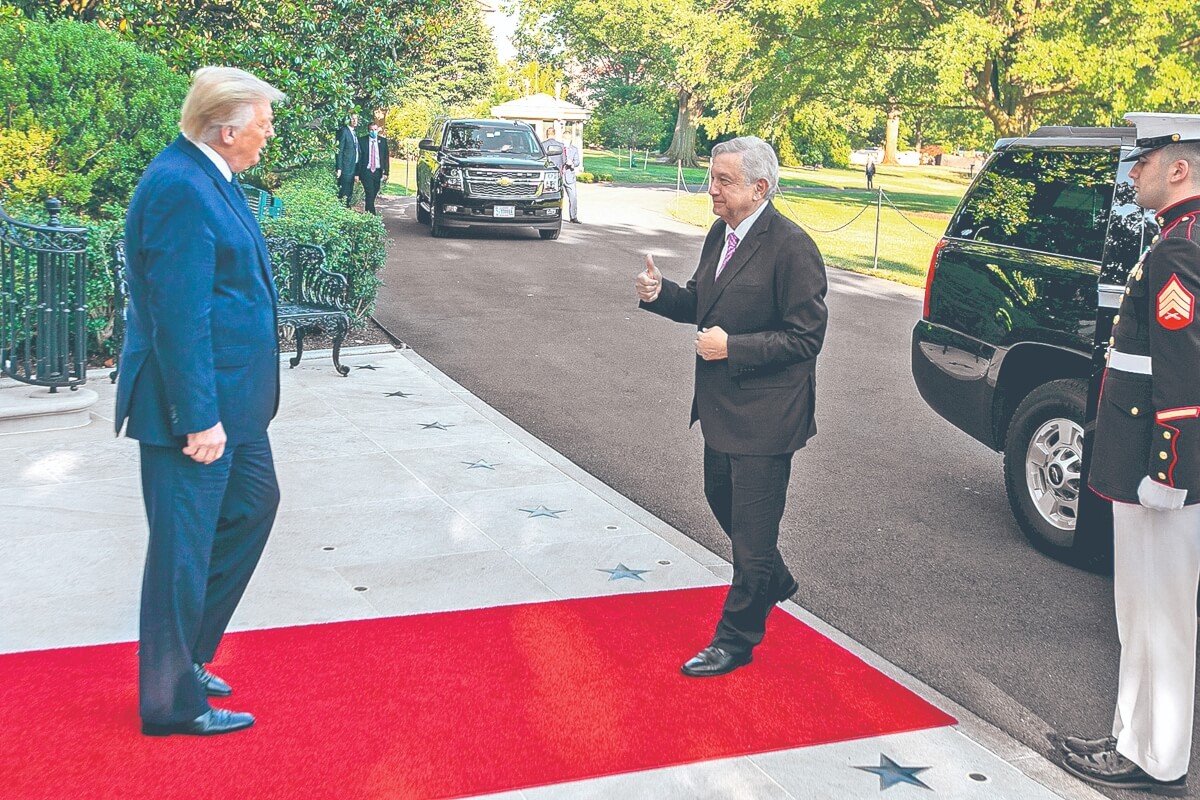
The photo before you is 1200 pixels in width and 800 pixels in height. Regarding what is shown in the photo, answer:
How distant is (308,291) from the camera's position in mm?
10141

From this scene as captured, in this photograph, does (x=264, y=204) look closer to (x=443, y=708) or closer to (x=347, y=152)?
(x=347, y=152)

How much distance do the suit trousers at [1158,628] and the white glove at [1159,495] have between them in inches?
3.3

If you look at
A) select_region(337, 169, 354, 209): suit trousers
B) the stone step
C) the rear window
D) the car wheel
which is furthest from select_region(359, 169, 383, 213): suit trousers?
the rear window

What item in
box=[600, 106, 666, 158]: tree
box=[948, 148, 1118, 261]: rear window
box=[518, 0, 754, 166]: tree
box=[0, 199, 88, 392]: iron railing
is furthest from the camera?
box=[600, 106, 666, 158]: tree

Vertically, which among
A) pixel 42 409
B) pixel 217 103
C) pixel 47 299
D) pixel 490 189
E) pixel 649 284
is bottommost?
pixel 42 409

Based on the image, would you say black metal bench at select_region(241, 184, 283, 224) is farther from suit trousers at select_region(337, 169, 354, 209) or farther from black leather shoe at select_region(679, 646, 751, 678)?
black leather shoe at select_region(679, 646, 751, 678)

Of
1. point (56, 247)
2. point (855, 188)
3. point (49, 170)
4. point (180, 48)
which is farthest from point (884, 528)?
point (855, 188)

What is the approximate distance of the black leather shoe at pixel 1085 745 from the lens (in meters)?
3.94

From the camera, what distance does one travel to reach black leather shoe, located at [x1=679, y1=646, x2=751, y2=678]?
4500 mm

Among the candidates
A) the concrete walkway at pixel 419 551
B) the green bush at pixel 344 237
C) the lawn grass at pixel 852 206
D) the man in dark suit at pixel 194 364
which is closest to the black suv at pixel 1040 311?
the concrete walkway at pixel 419 551

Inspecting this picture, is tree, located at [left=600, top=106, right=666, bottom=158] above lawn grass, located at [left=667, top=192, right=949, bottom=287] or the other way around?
above

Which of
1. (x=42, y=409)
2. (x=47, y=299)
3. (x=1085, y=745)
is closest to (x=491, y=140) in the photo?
(x=47, y=299)

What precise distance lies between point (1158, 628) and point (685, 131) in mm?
60986

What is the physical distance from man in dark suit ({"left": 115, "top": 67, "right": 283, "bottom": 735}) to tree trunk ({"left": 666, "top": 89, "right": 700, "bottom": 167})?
5968cm
